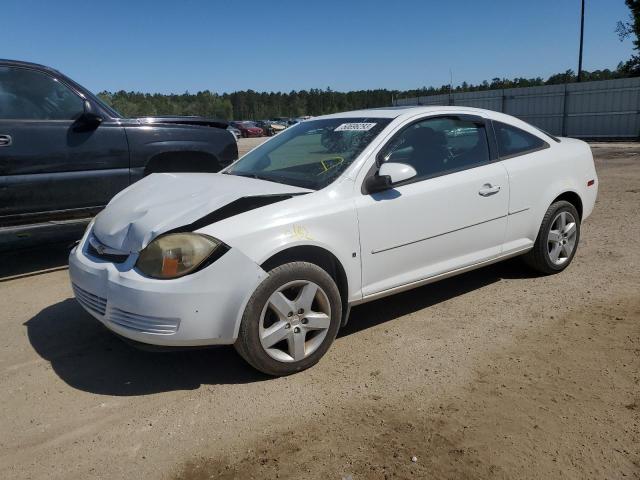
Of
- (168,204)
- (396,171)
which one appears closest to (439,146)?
(396,171)

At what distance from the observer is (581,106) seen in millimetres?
25844

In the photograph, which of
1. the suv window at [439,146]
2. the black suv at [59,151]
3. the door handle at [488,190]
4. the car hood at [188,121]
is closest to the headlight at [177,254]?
the suv window at [439,146]

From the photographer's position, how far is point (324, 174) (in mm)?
3697

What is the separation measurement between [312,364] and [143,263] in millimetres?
1174

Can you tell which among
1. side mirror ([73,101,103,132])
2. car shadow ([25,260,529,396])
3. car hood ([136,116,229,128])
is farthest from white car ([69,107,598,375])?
car hood ([136,116,229,128])

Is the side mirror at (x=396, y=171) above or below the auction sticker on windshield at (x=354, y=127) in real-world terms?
below

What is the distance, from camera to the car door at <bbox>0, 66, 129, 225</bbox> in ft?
16.4

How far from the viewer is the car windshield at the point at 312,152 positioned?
3750mm

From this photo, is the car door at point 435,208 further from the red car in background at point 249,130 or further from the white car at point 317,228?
the red car in background at point 249,130

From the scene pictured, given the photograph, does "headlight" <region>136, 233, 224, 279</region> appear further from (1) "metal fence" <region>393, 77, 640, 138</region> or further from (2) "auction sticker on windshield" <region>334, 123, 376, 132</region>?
(1) "metal fence" <region>393, 77, 640, 138</region>

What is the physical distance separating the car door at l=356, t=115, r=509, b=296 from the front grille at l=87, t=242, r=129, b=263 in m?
1.47

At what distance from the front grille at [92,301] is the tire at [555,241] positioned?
3.53 meters

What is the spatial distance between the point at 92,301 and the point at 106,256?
28 centimetres

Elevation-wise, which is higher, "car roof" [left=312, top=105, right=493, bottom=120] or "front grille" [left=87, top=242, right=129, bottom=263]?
"car roof" [left=312, top=105, right=493, bottom=120]
